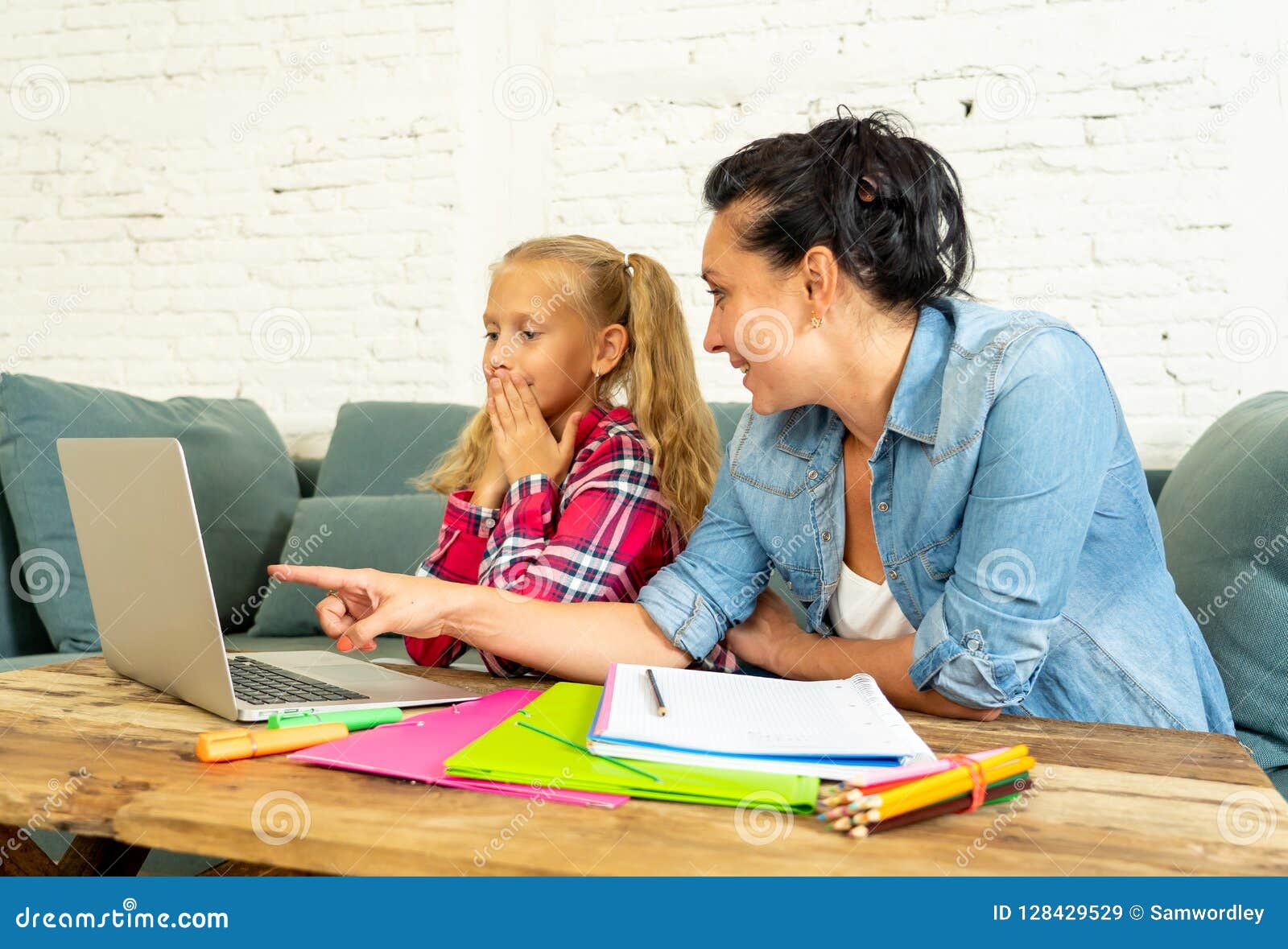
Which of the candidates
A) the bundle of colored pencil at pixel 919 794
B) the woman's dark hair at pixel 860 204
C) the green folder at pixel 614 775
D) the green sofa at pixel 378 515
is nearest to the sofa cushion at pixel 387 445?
the green sofa at pixel 378 515

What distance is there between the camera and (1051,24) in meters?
2.43

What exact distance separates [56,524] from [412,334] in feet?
3.35

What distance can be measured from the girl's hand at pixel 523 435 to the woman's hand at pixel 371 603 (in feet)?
1.12

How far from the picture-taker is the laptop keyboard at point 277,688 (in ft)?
3.28

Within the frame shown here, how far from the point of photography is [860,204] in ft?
3.92

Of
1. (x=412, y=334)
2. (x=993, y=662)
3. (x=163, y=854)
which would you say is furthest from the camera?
(x=412, y=334)

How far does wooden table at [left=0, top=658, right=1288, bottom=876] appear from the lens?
2.06 ft

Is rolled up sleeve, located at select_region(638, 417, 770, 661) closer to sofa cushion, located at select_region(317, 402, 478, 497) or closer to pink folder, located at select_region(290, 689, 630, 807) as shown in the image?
Result: pink folder, located at select_region(290, 689, 630, 807)

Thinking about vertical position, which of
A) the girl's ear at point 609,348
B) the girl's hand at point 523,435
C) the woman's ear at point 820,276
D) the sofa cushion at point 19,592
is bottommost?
the sofa cushion at point 19,592

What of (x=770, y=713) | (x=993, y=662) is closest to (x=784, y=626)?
(x=993, y=662)

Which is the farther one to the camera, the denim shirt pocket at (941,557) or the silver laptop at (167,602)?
the denim shirt pocket at (941,557)

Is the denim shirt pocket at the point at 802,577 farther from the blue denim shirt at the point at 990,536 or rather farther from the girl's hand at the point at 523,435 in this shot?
the girl's hand at the point at 523,435

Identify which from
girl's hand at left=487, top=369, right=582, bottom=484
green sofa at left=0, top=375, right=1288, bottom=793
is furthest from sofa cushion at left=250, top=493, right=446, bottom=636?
girl's hand at left=487, top=369, right=582, bottom=484
